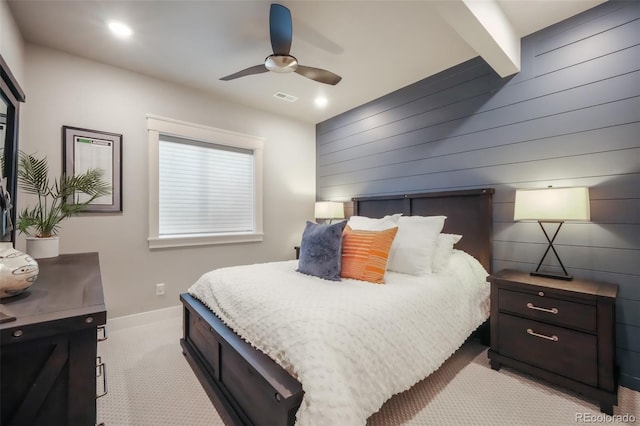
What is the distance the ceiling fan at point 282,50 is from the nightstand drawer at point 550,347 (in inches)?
93.9

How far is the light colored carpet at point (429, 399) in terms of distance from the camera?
5.27 feet

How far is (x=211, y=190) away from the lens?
3.57 m

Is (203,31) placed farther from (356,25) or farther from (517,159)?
(517,159)

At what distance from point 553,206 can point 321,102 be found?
9.13ft

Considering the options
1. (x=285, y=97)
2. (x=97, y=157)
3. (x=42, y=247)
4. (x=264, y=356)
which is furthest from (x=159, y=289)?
(x=285, y=97)

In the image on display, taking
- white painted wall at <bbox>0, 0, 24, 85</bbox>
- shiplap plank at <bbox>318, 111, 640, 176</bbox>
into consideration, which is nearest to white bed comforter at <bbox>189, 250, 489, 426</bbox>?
shiplap plank at <bbox>318, 111, 640, 176</bbox>

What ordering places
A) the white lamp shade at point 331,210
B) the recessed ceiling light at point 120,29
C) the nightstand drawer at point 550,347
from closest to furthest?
the nightstand drawer at point 550,347 → the recessed ceiling light at point 120,29 → the white lamp shade at point 331,210

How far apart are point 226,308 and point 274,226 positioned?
230 cm

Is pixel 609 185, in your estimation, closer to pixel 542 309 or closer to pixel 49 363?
pixel 542 309

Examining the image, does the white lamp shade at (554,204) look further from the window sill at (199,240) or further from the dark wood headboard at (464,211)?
the window sill at (199,240)

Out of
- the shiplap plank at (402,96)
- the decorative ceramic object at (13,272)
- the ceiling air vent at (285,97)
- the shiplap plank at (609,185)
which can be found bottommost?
the decorative ceramic object at (13,272)

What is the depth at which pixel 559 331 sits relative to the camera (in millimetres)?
1823

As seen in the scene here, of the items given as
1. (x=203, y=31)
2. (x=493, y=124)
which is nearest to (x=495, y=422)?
(x=493, y=124)

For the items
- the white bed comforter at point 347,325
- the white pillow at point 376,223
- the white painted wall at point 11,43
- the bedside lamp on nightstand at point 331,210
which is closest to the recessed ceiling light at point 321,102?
the bedside lamp on nightstand at point 331,210
